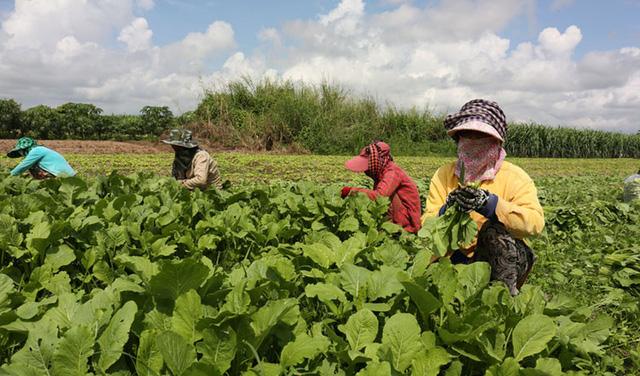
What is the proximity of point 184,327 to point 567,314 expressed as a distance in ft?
4.58

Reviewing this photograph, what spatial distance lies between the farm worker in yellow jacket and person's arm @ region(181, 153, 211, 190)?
3839mm

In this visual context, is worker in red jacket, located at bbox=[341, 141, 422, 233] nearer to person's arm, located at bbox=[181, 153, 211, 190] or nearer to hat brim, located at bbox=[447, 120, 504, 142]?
hat brim, located at bbox=[447, 120, 504, 142]

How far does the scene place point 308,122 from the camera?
26062 mm

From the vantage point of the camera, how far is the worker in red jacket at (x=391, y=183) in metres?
4.89

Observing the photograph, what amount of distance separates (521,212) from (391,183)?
204 cm

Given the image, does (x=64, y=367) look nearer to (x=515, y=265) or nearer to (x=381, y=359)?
(x=381, y=359)

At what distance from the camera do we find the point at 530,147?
36.2 meters

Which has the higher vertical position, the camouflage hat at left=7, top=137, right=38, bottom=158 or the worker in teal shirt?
the camouflage hat at left=7, top=137, right=38, bottom=158

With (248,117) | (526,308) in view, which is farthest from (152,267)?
(248,117)

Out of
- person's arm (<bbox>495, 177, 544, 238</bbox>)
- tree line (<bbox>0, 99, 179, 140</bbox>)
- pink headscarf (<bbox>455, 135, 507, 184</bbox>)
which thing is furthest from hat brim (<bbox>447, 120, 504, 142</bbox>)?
tree line (<bbox>0, 99, 179, 140</bbox>)

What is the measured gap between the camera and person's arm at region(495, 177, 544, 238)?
2.87 metres

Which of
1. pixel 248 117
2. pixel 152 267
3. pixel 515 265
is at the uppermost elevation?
pixel 248 117

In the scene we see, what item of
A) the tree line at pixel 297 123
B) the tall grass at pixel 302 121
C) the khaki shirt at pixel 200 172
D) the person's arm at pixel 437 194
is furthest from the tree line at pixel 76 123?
the person's arm at pixel 437 194

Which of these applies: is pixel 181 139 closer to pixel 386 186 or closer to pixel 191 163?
pixel 191 163
